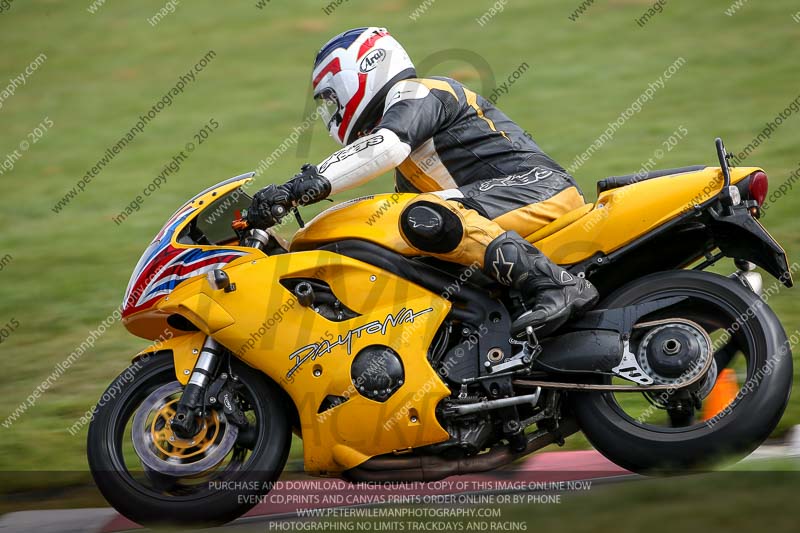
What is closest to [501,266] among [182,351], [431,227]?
[431,227]

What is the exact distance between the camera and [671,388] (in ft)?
14.9

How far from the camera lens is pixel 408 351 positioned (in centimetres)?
468

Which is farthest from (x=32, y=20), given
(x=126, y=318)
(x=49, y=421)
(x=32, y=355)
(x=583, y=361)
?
(x=583, y=361)

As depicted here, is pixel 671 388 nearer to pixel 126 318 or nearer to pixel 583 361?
pixel 583 361

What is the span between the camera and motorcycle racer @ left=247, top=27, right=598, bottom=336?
462 centimetres

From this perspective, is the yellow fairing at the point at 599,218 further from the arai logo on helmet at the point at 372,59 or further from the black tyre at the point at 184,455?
the black tyre at the point at 184,455

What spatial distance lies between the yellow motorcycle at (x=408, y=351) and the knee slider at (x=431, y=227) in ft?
0.56

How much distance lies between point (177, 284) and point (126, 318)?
1.05ft

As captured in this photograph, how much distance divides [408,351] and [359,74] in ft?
4.43

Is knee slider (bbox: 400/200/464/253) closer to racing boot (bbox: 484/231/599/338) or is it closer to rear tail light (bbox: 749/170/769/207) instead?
racing boot (bbox: 484/231/599/338)

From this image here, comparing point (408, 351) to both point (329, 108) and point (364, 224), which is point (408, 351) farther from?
point (329, 108)

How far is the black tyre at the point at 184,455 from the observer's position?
4.71 m

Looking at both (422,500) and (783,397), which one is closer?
(783,397)

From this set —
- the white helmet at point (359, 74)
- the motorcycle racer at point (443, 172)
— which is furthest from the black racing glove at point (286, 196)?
the white helmet at point (359, 74)
